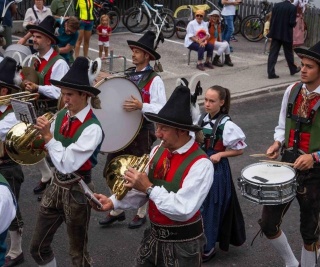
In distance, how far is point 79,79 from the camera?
16.8 feet

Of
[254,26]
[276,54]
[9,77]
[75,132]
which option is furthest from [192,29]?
[75,132]

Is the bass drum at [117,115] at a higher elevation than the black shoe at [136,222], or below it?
higher

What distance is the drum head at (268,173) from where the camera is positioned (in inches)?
204

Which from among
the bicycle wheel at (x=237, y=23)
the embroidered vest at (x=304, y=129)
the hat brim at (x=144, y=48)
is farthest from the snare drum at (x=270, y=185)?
the bicycle wheel at (x=237, y=23)

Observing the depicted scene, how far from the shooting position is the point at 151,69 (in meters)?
6.74

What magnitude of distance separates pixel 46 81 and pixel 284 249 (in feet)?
10.2

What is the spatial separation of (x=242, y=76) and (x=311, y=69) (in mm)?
8819

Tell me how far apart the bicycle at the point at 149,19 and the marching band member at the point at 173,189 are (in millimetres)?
13195

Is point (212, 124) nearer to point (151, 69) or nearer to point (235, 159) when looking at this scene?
point (151, 69)

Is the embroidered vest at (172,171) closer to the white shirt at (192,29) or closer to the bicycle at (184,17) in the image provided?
the white shirt at (192,29)

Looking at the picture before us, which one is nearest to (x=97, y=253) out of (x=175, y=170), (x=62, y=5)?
(x=175, y=170)

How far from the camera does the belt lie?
4.50m

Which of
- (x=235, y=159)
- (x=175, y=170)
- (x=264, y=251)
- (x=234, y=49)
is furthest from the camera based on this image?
(x=234, y=49)

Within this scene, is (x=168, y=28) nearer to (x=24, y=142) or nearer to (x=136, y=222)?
(x=136, y=222)
